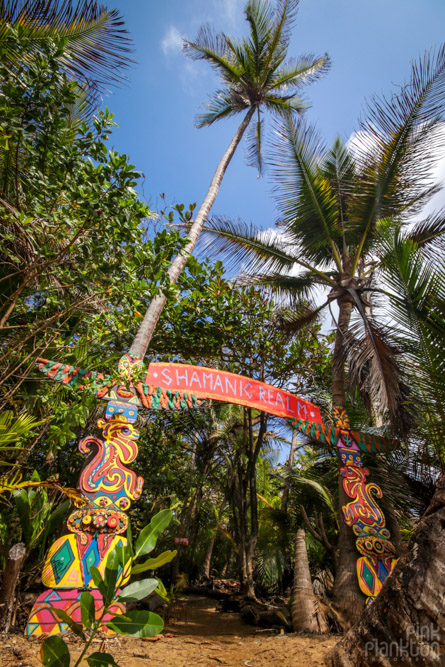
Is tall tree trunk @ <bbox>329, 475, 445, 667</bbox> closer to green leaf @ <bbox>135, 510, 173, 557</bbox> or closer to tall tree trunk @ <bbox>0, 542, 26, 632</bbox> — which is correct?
green leaf @ <bbox>135, 510, 173, 557</bbox>

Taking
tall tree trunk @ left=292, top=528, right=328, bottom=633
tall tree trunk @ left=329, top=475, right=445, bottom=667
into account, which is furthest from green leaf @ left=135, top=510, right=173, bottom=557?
tall tree trunk @ left=292, top=528, right=328, bottom=633

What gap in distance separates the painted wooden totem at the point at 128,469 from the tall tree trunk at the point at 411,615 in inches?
84.5

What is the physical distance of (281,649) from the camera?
11.2 feet

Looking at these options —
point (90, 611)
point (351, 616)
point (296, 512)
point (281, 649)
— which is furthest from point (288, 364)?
point (90, 611)

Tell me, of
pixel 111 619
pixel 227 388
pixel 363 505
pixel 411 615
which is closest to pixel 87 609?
pixel 111 619

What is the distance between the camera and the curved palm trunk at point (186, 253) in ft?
15.5

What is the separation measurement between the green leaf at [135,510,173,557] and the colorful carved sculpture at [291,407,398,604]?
3734 millimetres

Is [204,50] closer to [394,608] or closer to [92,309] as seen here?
[92,309]

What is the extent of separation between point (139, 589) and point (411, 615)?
2.92ft

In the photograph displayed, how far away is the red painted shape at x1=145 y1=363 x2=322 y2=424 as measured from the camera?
4738 millimetres

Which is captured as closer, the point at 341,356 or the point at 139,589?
the point at 139,589

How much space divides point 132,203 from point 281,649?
4386 mm

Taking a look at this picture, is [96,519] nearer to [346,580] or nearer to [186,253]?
[186,253]

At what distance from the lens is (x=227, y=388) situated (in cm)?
500
